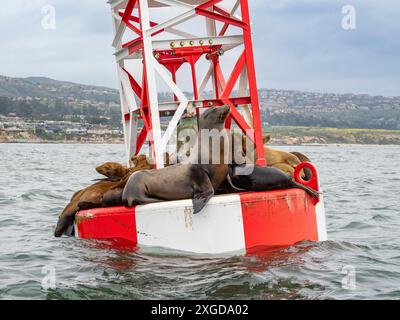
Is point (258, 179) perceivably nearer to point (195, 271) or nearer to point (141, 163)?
point (195, 271)

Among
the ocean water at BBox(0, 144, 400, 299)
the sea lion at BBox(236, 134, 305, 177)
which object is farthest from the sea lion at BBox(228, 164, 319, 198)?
the ocean water at BBox(0, 144, 400, 299)

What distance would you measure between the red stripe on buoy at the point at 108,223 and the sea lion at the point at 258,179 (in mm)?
1402

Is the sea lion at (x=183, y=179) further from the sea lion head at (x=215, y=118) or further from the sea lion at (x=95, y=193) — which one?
the sea lion at (x=95, y=193)

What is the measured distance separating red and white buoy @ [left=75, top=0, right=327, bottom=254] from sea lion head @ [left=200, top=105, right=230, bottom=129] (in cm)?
58

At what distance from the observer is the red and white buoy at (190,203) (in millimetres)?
8211

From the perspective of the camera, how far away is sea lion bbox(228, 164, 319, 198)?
344 inches

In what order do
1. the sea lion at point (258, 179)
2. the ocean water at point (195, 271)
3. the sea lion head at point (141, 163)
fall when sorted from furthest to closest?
the sea lion head at point (141, 163), the sea lion at point (258, 179), the ocean water at point (195, 271)

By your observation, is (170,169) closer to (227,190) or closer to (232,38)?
(227,190)

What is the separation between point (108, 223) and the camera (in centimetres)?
866

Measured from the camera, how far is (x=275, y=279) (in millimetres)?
7125

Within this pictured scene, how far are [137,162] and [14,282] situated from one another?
3235 millimetres

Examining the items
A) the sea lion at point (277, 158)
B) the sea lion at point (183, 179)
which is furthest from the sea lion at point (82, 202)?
the sea lion at point (277, 158)

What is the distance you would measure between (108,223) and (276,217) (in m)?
2.11
